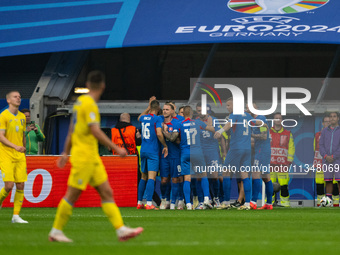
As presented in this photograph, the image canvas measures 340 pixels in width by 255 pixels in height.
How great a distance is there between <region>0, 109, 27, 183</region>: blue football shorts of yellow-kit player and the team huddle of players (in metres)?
4.05

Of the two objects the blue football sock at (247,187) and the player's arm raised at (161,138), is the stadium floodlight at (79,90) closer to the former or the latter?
the player's arm raised at (161,138)

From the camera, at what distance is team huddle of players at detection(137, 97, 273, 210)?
15227mm

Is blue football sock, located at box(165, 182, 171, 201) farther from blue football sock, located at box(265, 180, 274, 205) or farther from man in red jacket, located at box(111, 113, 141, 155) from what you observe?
blue football sock, located at box(265, 180, 274, 205)

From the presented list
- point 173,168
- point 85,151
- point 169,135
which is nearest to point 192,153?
point 173,168

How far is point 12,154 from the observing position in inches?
459

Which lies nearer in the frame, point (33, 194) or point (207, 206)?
point (207, 206)

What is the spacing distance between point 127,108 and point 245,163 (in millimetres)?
6670

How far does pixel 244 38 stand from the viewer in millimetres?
19656

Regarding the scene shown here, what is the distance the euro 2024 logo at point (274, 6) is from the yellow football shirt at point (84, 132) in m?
13.8

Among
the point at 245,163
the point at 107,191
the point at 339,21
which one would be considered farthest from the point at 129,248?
the point at 339,21

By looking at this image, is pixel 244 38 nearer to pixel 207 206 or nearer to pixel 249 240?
pixel 207 206

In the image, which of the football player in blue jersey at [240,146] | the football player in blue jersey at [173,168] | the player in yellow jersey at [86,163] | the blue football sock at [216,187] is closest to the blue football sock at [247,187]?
the football player in blue jersey at [240,146]

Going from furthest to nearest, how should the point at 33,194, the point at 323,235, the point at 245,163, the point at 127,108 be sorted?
the point at 127,108 → the point at 33,194 → the point at 245,163 → the point at 323,235

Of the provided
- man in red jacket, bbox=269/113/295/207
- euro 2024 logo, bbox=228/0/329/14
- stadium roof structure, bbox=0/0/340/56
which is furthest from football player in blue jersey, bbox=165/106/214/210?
euro 2024 logo, bbox=228/0/329/14
